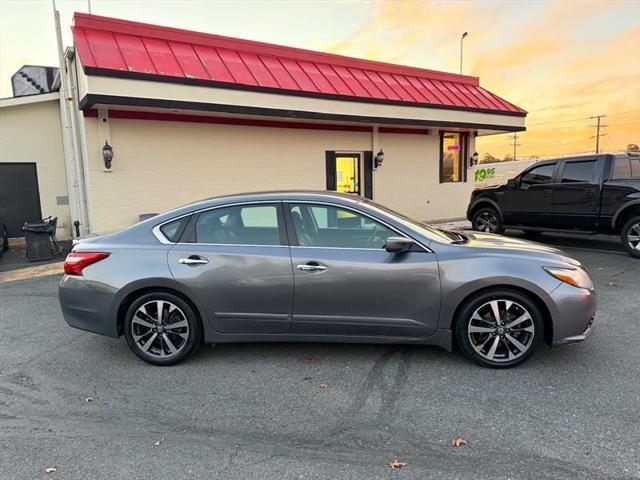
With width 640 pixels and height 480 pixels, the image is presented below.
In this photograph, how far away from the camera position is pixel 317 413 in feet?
10.3

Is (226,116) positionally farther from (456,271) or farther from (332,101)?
(456,271)

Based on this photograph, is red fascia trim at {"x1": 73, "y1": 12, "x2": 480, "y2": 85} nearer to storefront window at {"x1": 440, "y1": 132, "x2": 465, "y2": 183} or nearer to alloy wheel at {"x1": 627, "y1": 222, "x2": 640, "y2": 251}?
storefront window at {"x1": 440, "y1": 132, "x2": 465, "y2": 183}

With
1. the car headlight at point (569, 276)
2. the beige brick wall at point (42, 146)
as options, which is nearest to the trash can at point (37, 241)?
the beige brick wall at point (42, 146)

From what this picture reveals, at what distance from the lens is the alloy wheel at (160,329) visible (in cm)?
391

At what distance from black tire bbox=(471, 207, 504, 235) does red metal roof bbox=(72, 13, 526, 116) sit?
11.9 feet

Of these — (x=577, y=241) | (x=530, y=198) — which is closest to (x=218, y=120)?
(x=530, y=198)

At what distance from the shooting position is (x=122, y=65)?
8578 millimetres

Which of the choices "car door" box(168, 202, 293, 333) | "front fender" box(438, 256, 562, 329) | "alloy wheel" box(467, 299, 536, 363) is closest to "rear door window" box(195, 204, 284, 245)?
"car door" box(168, 202, 293, 333)

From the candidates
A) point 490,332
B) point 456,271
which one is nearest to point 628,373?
point 490,332

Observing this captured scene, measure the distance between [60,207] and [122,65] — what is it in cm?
564

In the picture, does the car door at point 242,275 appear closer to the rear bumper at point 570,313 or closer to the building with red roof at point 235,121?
the rear bumper at point 570,313

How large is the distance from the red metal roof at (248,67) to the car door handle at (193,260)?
6.20m

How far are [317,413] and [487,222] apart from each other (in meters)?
9.19

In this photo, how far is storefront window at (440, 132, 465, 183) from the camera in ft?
48.2
